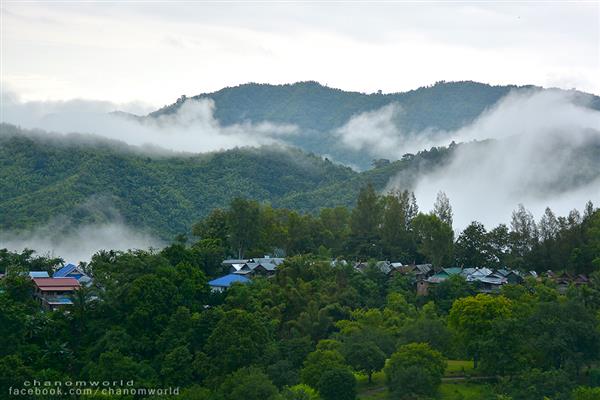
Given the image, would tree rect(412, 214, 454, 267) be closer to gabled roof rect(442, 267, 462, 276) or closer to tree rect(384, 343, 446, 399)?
gabled roof rect(442, 267, 462, 276)

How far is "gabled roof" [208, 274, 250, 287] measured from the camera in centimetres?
5406

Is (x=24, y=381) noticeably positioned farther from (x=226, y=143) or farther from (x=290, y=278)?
(x=226, y=143)

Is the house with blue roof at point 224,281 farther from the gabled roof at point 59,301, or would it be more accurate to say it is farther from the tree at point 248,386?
the tree at point 248,386

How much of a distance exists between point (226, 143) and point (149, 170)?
6538cm

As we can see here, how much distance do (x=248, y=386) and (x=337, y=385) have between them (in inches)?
153

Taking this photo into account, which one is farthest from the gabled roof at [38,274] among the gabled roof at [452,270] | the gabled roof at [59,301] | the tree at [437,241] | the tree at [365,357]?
the gabled roof at [452,270]

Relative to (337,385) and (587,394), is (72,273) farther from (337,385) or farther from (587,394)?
(587,394)

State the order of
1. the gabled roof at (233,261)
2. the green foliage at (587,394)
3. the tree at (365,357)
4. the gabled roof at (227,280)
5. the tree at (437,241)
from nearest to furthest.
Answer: the green foliage at (587,394), the tree at (365,357), the gabled roof at (227,280), the gabled roof at (233,261), the tree at (437,241)

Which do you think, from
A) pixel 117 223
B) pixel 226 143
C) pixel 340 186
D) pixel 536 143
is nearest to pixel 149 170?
pixel 117 223

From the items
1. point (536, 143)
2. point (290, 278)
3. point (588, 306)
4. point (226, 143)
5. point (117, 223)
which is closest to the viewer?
point (588, 306)

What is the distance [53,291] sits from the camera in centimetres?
5212

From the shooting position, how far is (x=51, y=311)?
49812 millimetres

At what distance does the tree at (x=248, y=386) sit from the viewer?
39156 mm

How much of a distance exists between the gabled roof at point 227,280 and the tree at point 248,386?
40.5 feet
